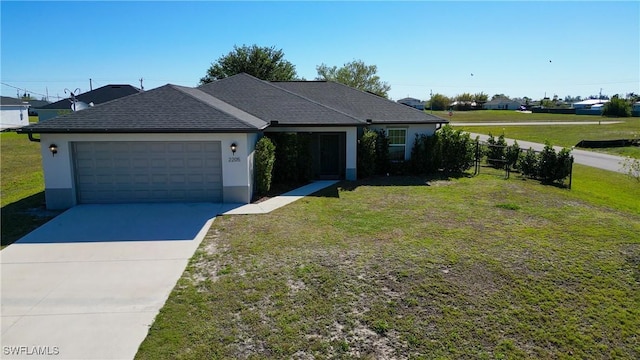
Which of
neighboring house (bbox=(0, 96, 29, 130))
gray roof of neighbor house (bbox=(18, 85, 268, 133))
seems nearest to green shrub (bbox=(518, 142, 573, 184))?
gray roof of neighbor house (bbox=(18, 85, 268, 133))

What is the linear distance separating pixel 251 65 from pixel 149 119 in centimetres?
3171

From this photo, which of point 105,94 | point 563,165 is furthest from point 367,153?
point 105,94

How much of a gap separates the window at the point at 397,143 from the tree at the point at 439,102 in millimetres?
88325

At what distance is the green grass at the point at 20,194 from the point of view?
1071 centimetres

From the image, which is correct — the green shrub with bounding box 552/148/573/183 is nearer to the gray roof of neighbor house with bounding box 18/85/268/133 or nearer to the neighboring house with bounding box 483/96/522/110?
the gray roof of neighbor house with bounding box 18/85/268/133

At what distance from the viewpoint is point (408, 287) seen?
7203mm

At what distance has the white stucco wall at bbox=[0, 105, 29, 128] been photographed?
44719mm

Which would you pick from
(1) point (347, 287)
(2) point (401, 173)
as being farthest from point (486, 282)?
(2) point (401, 173)

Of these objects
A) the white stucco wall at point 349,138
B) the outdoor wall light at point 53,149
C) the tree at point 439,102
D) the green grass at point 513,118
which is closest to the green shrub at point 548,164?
the white stucco wall at point 349,138

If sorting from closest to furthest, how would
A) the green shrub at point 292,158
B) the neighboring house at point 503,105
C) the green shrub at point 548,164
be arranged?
1. the green shrub at point 292,158
2. the green shrub at point 548,164
3. the neighboring house at point 503,105

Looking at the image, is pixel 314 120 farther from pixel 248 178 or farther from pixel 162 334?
pixel 162 334

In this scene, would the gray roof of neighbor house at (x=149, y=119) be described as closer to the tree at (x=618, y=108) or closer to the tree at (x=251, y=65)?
the tree at (x=251, y=65)

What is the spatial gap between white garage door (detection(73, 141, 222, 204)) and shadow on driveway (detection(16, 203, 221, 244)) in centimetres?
41

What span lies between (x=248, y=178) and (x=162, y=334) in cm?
770
